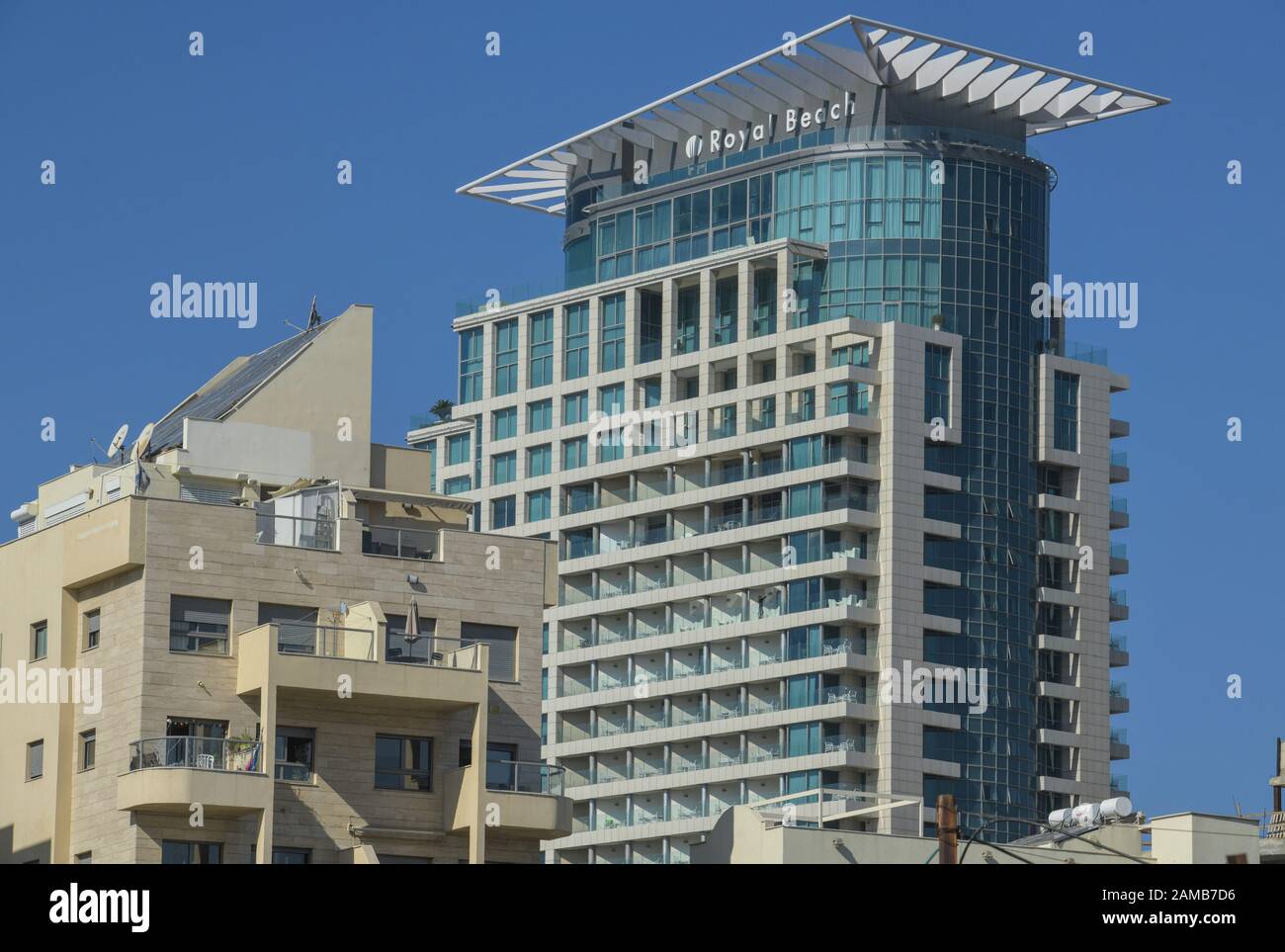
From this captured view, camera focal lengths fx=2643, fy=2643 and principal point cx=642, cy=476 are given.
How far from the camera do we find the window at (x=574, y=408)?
511 feet

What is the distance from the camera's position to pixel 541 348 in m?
159

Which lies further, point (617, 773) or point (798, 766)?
point (617, 773)

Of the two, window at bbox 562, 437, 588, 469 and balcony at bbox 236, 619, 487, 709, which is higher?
window at bbox 562, 437, 588, 469

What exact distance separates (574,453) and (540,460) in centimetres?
269

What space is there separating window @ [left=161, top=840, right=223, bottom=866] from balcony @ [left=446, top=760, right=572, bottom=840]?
7200 mm

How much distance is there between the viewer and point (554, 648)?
504 feet

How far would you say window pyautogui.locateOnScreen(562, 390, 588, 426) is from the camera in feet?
511

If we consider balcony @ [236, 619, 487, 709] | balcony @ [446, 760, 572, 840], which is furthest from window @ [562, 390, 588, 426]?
balcony @ [236, 619, 487, 709]

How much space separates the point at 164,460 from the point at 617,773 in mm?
68655

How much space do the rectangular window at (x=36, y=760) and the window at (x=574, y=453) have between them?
259 ft

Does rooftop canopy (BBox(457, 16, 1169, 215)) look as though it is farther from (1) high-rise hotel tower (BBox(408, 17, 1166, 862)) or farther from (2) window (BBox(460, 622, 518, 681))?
(2) window (BBox(460, 622, 518, 681))

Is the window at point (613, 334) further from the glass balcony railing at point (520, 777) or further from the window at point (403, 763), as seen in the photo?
the window at point (403, 763)
